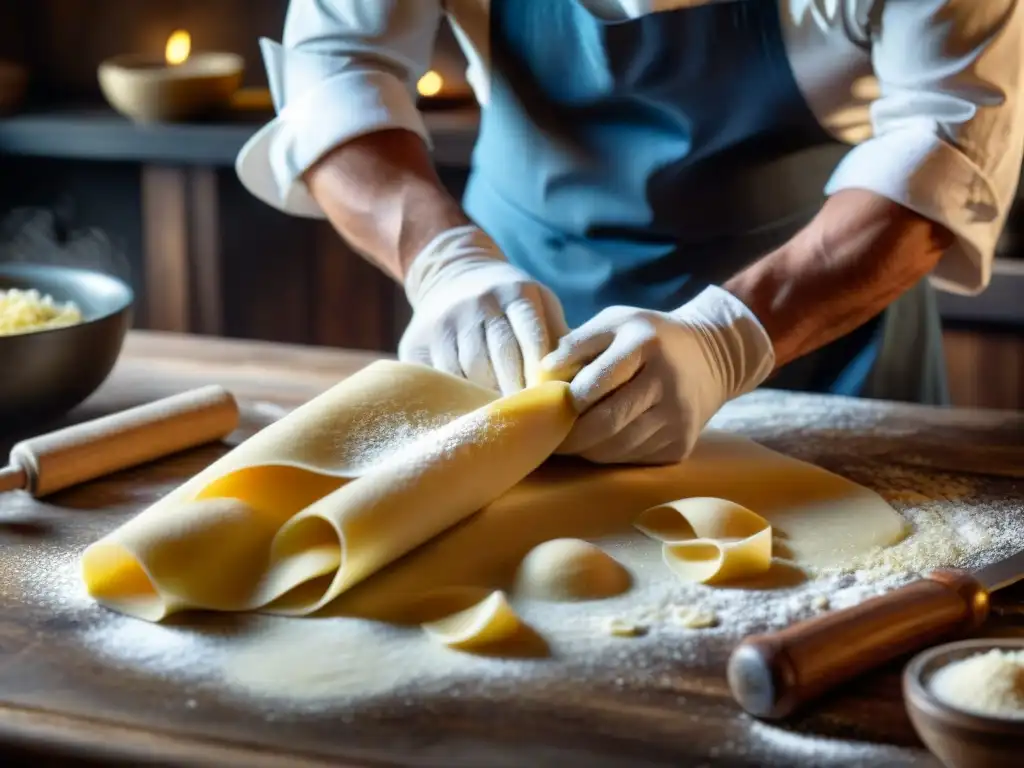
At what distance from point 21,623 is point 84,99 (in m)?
2.63

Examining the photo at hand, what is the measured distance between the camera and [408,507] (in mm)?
1165

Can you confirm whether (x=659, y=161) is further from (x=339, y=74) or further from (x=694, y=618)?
(x=694, y=618)

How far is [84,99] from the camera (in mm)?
3455

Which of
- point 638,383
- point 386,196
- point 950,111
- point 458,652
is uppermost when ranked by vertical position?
point 950,111

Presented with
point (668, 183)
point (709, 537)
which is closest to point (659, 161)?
point (668, 183)

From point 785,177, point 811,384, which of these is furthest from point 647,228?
point 811,384

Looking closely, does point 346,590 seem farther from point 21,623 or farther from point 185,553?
point 21,623

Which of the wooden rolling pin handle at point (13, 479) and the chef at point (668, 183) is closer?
the wooden rolling pin handle at point (13, 479)

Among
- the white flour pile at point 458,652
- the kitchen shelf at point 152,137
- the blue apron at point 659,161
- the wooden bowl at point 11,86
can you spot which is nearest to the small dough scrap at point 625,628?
the white flour pile at point 458,652

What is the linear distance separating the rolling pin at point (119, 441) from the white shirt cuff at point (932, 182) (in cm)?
82

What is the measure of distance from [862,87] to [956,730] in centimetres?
108

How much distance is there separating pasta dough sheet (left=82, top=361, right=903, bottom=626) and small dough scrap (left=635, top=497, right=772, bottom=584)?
23 millimetres

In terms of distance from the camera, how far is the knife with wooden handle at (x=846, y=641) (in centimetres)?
94

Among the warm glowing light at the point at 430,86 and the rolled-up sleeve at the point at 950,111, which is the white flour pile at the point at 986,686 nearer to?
the rolled-up sleeve at the point at 950,111
